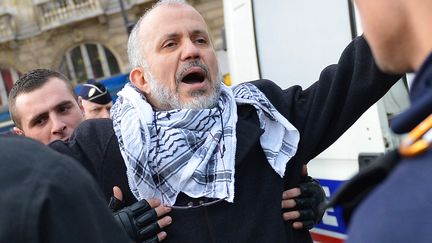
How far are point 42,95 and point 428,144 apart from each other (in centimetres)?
198

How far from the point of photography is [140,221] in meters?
1.54

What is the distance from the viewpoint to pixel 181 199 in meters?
1.62

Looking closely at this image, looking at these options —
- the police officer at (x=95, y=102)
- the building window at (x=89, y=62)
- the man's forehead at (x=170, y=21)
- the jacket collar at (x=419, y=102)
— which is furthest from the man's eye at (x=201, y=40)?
the building window at (x=89, y=62)

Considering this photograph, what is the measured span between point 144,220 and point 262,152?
1.53ft

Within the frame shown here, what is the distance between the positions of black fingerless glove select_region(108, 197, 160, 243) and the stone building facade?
16.9 metres

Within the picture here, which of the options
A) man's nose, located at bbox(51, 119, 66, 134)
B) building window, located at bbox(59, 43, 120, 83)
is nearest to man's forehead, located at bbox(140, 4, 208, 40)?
man's nose, located at bbox(51, 119, 66, 134)

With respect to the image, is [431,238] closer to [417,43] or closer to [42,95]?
[417,43]

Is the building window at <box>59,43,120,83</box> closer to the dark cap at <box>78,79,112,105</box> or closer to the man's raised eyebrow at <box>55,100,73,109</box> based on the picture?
the dark cap at <box>78,79,112,105</box>

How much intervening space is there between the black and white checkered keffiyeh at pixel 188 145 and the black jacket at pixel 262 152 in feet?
0.14

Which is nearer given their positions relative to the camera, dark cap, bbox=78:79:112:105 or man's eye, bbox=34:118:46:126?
man's eye, bbox=34:118:46:126

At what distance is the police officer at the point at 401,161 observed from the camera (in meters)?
0.61

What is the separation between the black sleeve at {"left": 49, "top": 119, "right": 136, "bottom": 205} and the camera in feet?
5.49

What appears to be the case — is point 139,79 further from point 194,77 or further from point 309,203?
point 309,203

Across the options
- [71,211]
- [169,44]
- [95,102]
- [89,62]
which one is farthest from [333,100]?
[89,62]
